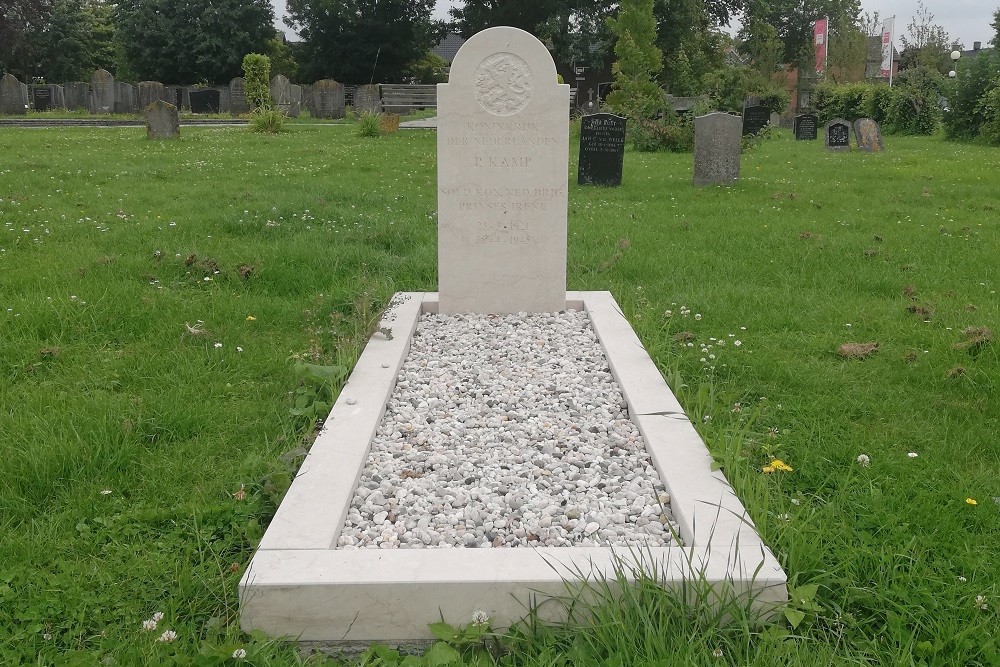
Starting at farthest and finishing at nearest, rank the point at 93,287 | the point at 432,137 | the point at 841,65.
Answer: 1. the point at 841,65
2. the point at 432,137
3. the point at 93,287

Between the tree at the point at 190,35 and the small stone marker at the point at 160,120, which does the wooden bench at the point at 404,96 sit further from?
the small stone marker at the point at 160,120

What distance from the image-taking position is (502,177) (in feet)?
18.0

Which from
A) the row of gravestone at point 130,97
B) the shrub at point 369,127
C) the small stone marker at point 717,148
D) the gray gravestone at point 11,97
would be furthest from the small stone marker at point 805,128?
the gray gravestone at point 11,97

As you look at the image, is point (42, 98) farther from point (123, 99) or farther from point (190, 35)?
point (190, 35)

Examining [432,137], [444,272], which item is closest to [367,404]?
[444,272]

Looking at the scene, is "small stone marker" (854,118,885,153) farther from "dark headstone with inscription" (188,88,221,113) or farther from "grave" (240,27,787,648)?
"dark headstone with inscription" (188,88,221,113)

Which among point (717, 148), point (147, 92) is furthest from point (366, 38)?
point (717, 148)

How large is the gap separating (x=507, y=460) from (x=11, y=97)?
34607 mm

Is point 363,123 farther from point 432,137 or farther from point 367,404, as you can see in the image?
point 367,404

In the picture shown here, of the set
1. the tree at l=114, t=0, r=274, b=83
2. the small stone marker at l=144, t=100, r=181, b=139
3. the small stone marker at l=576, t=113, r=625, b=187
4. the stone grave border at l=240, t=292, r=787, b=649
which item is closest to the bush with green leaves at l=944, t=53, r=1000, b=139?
the small stone marker at l=576, t=113, r=625, b=187

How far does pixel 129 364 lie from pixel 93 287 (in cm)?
142

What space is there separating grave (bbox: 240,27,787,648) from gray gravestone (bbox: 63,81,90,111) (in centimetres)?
3439

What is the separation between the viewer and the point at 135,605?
7.98 ft

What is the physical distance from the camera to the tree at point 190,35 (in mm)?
42062
